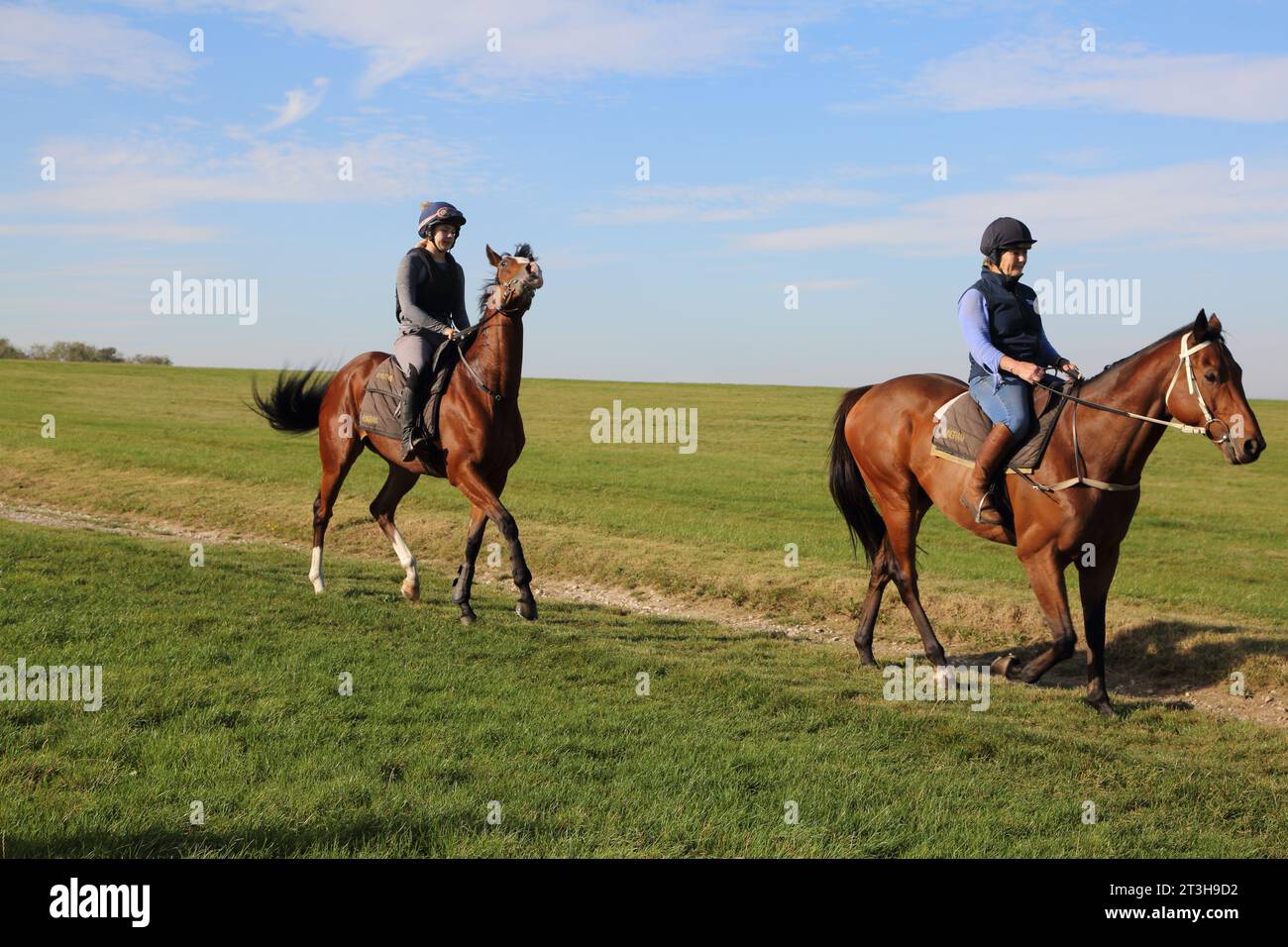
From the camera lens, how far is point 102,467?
25078 millimetres

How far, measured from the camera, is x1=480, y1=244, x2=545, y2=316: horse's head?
10180mm

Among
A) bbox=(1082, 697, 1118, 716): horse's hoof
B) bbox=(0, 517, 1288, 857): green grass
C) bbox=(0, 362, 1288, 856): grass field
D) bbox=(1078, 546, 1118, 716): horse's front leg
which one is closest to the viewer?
bbox=(0, 517, 1288, 857): green grass

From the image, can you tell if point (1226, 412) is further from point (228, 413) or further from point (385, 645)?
point (228, 413)

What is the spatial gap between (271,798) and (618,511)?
48.5 ft

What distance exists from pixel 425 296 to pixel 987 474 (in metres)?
6.00

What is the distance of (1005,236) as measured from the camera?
9.07 m

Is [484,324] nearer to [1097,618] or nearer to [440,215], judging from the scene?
[440,215]

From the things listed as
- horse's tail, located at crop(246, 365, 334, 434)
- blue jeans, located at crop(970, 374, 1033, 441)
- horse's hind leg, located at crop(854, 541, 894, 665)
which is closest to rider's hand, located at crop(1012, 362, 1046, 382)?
blue jeans, located at crop(970, 374, 1033, 441)

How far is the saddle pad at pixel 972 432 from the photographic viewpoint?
8.95 m

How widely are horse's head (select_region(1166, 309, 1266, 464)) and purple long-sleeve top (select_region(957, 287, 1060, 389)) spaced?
1251mm

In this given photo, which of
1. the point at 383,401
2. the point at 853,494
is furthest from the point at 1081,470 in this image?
the point at 383,401

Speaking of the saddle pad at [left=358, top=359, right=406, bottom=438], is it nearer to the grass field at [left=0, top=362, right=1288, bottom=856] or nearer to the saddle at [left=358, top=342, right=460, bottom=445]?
the saddle at [left=358, top=342, right=460, bottom=445]

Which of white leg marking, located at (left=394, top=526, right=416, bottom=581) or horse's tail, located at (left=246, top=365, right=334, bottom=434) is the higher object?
horse's tail, located at (left=246, top=365, right=334, bottom=434)
